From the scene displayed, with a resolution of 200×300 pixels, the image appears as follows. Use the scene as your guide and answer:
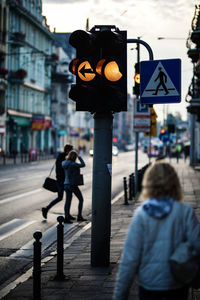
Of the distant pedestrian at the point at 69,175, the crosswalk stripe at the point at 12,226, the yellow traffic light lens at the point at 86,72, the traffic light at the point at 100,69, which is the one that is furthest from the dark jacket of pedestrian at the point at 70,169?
the yellow traffic light lens at the point at 86,72

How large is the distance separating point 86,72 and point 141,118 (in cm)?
1041

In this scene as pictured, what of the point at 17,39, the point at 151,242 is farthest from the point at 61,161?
the point at 17,39

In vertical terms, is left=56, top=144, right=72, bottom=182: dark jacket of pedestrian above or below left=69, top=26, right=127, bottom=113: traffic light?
below

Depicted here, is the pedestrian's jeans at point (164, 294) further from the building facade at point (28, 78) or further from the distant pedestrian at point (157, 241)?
the building facade at point (28, 78)

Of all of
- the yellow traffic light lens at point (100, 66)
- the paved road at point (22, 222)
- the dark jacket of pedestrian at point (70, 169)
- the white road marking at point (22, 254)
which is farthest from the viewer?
the dark jacket of pedestrian at point (70, 169)

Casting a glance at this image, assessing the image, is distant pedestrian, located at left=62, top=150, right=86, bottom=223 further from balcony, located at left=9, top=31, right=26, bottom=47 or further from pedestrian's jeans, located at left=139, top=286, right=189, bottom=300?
balcony, located at left=9, top=31, right=26, bottom=47

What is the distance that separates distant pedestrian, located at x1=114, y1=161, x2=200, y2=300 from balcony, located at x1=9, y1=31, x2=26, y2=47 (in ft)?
174

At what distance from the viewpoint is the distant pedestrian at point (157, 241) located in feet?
11.1

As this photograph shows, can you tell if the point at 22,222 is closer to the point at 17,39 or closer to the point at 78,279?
the point at 78,279

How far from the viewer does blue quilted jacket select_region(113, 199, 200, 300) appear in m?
3.40

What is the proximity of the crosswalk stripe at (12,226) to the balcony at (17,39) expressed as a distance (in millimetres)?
44391

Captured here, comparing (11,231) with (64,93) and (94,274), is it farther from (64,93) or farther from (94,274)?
(64,93)

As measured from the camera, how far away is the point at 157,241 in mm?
Answer: 3430

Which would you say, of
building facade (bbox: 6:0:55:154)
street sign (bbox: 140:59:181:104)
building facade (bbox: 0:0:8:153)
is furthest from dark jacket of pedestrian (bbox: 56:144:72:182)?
building facade (bbox: 0:0:8:153)
